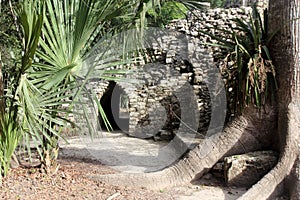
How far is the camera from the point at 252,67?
368 cm

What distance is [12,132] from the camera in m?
3.12

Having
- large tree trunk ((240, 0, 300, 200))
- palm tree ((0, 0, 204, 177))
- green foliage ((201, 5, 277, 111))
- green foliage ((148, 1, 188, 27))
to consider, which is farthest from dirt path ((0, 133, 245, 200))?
green foliage ((148, 1, 188, 27))

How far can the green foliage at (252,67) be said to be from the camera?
3705 mm

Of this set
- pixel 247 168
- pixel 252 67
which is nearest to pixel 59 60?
pixel 252 67

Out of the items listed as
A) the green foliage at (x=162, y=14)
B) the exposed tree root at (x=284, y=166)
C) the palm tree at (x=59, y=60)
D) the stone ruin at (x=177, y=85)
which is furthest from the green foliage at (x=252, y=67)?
the stone ruin at (x=177, y=85)

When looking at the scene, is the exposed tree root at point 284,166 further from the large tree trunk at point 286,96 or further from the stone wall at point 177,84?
the stone wall at point 177,84

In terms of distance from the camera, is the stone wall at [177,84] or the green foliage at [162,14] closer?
the green foliage at [162,14]

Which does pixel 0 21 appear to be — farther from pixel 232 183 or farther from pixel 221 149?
pixel 232 183

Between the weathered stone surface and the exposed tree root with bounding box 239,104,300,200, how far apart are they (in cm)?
25

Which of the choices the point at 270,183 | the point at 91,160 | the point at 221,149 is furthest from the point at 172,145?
the point at 270,183

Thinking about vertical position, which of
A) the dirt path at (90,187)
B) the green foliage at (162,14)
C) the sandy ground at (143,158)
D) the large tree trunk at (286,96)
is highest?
the green foliage at (162,14)

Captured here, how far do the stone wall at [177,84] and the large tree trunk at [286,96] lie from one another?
4142mm

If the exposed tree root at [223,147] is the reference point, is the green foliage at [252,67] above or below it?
above

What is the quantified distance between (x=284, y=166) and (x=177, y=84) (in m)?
5.31
